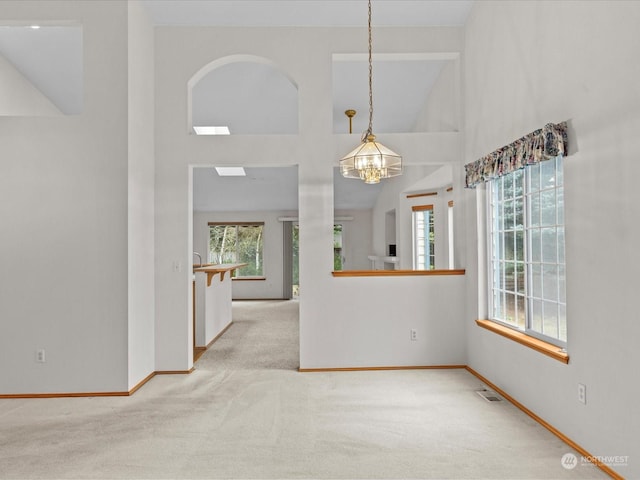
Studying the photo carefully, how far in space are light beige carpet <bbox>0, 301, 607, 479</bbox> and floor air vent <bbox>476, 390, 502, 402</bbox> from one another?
0.26ft

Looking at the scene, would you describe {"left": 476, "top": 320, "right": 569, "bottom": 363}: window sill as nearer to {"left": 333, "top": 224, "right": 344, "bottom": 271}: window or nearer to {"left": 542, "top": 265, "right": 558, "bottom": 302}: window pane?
{"left": 542, "top": 265, "right": 558, "bottom": 302}: window pane

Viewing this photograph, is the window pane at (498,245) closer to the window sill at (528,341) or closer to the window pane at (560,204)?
the window sill at (528,341)

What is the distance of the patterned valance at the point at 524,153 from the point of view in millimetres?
2762

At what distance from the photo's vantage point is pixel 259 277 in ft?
36.8

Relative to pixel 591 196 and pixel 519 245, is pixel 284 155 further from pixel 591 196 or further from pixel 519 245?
pixel 591 196

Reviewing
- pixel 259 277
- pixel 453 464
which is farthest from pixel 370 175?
pixel 259 277

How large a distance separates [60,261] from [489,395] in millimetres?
3731

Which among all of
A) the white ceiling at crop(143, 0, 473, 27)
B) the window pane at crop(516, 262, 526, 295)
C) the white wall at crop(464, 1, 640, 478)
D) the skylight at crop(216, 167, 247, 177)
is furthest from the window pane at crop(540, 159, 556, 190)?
the skylight at crop(216, 167, 247, 177)

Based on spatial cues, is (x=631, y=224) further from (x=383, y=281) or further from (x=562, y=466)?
Answer: (x=383, y=281)

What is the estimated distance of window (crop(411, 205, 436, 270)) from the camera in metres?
7.27

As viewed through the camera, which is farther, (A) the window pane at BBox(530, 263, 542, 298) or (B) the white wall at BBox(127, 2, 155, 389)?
(B) the white wall at BBox(127, 2, 155, 389)

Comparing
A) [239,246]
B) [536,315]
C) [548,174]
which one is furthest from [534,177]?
[239,246]

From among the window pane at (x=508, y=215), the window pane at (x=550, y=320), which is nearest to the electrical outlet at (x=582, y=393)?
the window pane at (x=550, y=320)

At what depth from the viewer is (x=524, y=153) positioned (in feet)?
10.2
